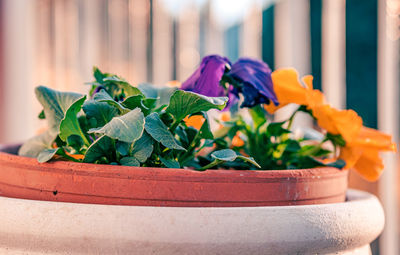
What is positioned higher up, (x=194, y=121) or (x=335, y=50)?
(x=335, y=50)

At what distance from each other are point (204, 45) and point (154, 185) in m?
2.32

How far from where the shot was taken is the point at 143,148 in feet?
1.34

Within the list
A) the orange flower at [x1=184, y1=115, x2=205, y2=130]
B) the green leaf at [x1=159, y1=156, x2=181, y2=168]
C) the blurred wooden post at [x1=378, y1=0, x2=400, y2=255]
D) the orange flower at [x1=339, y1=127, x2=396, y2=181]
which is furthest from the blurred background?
the green leaf at [x1=159, y1=156, x2=181, y2=168]

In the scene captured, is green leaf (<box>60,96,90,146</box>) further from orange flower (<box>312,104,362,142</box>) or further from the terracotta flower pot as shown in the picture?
orange flower (<box>312,104,362,142</box>)

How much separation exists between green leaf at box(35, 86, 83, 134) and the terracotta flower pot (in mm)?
86

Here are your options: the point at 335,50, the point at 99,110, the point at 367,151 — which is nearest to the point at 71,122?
the point at 99,110

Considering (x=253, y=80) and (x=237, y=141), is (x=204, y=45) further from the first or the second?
(x=253, y=80)

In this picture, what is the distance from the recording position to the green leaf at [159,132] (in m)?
0.40

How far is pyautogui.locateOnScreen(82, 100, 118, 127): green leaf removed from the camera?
42 centimetres

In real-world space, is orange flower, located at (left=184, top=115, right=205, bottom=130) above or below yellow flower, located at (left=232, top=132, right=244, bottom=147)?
above

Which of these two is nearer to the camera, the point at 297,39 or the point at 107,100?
the point at 107,100

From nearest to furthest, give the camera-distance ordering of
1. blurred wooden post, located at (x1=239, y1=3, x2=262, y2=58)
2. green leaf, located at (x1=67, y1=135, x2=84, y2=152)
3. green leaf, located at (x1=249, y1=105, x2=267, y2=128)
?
green leaf, located at (x1=67, y1=135, x2=84, y2=152)
green leaf, located at (x1=249, y1=105, x2=267, y2=128)
blurred wooden post, located at (x1=239, y1=3, x2=262, y2=58)

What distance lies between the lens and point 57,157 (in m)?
0.43

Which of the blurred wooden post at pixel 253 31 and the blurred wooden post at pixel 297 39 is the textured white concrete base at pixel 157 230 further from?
the blurred wooden post at pixel 253 31
